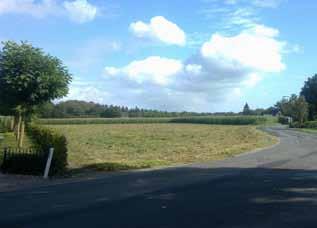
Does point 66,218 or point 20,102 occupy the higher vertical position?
point 20,102

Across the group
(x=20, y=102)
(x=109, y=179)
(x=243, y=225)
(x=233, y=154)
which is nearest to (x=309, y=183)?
(x=109, y=179)

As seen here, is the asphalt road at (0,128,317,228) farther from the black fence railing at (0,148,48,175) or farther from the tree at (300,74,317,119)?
the tree at (300,74,317,119)

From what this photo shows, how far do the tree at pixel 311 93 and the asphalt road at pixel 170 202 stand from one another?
106659mm

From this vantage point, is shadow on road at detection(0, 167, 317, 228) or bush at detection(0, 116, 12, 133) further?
bush at detection(0, 116, 12, 133)

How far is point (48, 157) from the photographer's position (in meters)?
20.1

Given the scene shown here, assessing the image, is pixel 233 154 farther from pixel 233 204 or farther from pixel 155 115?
pixel 155 115

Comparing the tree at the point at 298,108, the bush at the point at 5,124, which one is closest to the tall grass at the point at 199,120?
the tree at the point at 298,108

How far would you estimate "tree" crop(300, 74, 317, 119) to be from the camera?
122438 millimetres

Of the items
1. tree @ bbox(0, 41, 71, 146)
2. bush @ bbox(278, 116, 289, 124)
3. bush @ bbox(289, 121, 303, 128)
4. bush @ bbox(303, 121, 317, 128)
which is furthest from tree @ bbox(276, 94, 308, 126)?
tree @ bbox(0, 41, 71, 146)

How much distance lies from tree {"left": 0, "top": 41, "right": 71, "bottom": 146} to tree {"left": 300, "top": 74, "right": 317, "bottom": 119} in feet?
315

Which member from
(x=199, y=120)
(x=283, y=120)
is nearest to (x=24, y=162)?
(x=283, y=120)

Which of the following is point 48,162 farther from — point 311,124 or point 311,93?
point 311,93

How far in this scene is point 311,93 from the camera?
124 metres

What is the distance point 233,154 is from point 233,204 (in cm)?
1954
